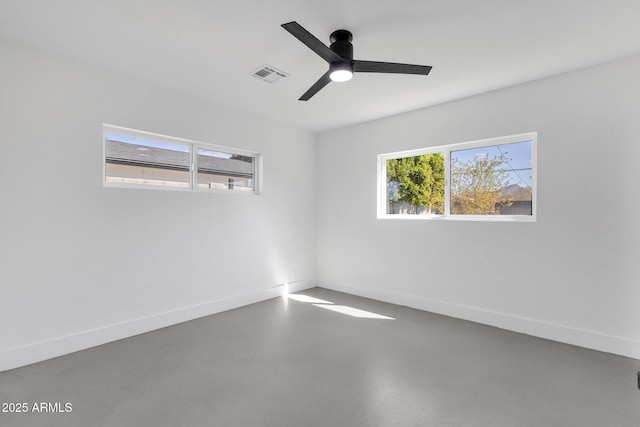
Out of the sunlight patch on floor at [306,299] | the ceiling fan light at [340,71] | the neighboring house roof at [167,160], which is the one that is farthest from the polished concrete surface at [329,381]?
the ceiling fan light at [340,71]

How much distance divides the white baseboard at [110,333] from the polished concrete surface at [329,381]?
93 mm

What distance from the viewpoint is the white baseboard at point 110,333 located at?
2.38 metres

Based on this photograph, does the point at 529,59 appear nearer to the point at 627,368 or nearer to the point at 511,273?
the point at 511,273

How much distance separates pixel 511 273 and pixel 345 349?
1.98 m

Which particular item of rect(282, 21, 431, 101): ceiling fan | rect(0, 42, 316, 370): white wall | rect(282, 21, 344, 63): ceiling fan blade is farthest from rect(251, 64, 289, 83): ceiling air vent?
rect(0, 42, 316, 370): white wall

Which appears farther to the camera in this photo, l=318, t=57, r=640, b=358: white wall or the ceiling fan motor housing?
l=318, t=57, r=640, b=358: white wall

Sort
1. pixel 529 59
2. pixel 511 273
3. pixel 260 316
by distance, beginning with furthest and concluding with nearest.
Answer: pixel 260 316
pixel 511 273
pixel 529 59

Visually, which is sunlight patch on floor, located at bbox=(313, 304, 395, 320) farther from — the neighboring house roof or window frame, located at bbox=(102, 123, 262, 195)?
the neighboring house roof

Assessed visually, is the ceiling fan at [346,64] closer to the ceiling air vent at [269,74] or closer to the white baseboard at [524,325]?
the ceiling air vent at [269,74]

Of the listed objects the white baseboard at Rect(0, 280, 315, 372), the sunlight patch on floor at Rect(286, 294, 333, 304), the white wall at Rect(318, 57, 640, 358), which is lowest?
the sunlight patch on floor at Rect(286, 294, 333, 304)

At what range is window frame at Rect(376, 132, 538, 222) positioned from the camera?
312 cm

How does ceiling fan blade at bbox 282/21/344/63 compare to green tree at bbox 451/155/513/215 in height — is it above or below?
above

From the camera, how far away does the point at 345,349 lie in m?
2.69

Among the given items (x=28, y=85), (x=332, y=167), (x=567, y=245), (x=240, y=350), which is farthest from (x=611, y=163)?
(x=28, y=85)
